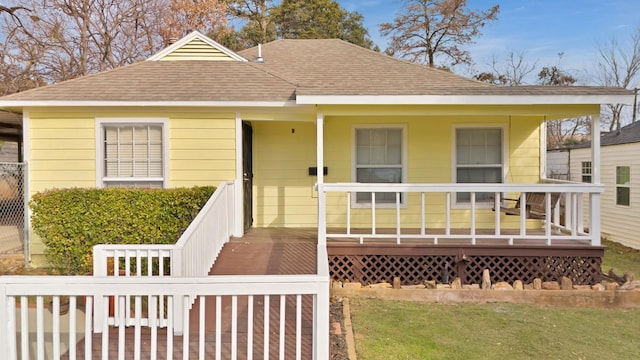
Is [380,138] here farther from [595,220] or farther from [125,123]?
[125,123]

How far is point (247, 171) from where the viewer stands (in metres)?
8.16

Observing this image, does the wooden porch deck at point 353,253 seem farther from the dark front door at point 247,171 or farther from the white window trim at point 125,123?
the white window trim at point 125,123

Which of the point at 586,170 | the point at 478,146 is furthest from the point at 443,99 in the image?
the point at 586,170

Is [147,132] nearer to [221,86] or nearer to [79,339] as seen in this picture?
[221,86]

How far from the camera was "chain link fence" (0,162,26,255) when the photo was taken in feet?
26.1

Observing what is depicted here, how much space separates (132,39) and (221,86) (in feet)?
56.0

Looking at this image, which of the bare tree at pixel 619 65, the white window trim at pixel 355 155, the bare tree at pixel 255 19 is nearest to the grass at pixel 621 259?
the white window trim at pixel 355 155

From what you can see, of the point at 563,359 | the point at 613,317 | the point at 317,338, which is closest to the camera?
the point at 317,338

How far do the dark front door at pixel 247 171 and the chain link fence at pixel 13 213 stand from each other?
3.84m

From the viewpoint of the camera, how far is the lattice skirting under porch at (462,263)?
6242 millimetres

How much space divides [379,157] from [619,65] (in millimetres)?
29509

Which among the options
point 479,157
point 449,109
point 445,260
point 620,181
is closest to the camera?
point 445,260

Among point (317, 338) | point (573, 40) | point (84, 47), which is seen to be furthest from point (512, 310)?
point (573, 40)

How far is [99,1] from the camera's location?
20891 mm
